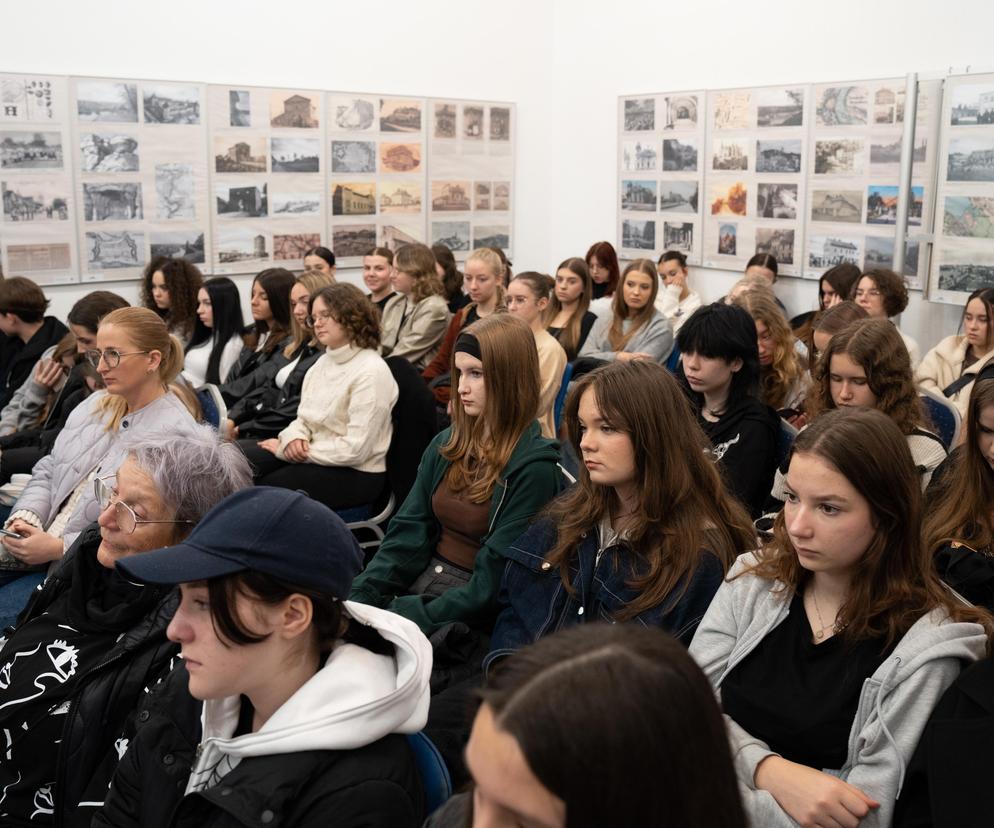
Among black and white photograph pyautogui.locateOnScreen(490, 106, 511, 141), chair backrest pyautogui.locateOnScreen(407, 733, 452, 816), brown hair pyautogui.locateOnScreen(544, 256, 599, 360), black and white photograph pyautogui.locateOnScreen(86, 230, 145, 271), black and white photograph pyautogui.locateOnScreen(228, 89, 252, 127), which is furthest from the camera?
black and white photograph pyautogui.locateOnScreen(490, 106, 511, 141)

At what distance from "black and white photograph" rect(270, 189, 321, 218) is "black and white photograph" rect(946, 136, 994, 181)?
4.96 metres

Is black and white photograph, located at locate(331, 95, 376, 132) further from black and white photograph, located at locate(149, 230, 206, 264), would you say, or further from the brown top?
the brown top

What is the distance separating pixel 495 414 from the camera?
337 cm

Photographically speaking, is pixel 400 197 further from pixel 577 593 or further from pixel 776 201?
pixel 577 593

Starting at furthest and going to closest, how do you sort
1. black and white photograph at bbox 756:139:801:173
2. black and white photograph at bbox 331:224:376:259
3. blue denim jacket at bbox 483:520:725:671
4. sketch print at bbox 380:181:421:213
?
sketch print at bbox 380:181:421:213, black and white photograph at bbox 331:224:376:259, black and white photograph at bbox 756:139:801:173, blue denim jacket at bbox 483:520:725:671

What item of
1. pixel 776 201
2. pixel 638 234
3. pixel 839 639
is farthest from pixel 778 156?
pixel 839 639

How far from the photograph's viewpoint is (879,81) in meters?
7.25

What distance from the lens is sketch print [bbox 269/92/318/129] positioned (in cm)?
845

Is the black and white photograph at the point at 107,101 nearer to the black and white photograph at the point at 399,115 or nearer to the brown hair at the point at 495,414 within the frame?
the black and white photograph at the point at 399,115

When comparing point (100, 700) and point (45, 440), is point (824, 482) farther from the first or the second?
point (45, 440)

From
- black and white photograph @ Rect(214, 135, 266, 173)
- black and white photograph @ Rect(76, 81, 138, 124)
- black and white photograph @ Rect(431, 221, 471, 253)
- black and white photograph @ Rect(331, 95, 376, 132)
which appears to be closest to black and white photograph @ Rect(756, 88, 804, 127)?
black and white photograph @ Rect(431, 221, 471, 253)

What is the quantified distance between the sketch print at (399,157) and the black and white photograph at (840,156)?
351cm

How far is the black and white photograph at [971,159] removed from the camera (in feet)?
21.5

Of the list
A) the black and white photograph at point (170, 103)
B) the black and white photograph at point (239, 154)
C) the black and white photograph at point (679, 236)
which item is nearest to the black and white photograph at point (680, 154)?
the black and white photograph at point (679, 236)
